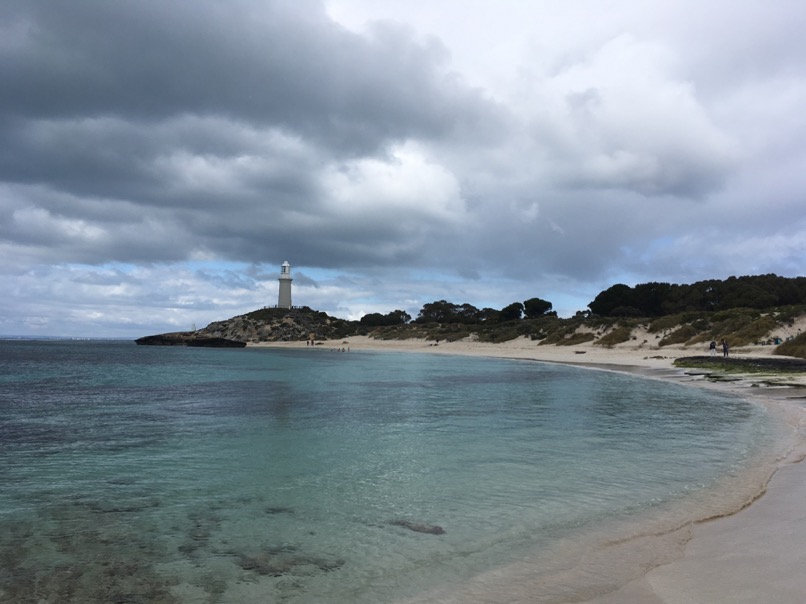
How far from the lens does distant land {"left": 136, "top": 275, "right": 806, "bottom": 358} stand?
4997 cm

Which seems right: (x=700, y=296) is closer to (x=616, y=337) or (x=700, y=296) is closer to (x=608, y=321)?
(x=608, y=321)

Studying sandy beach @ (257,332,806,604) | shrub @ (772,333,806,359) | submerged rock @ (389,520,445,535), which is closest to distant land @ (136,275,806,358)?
shrub @ (772,333,806,359)

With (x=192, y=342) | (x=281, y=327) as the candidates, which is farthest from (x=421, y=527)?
(x=281, y=327)

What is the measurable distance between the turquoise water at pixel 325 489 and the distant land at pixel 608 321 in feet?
102

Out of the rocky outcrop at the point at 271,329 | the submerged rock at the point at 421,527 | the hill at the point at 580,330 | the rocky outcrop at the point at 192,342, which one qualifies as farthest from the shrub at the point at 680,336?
the rocky outcrop at the point at 192,342

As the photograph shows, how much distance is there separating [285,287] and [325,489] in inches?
5159

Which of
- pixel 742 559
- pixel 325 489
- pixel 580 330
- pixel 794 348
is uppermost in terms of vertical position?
pixel 580 330

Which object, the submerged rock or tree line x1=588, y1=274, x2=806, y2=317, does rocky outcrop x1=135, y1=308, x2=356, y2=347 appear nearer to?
tree line x1=588, y1=274, x2=806, y2=317

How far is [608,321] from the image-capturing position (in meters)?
67.9

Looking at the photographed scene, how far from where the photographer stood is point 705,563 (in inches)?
218

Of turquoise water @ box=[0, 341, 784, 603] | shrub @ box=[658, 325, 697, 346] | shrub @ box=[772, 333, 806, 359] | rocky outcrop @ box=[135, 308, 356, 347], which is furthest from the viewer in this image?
rocky outcrop @ box=[135, 308, 356, 347]

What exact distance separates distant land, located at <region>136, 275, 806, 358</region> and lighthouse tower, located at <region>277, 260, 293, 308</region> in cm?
227

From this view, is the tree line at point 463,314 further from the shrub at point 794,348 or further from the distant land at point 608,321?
the shrub at point 794,348

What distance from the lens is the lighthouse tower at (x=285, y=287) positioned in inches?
5295
